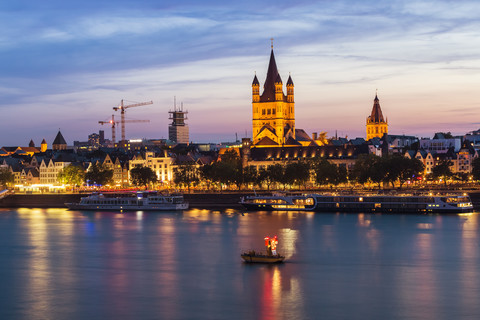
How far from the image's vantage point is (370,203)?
85.1 metres

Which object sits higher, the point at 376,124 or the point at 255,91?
the point at 255,91

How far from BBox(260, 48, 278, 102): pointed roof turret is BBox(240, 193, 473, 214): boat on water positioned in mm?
71685

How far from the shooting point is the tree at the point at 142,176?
127975 mm

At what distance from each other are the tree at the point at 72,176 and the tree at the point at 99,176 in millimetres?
1360

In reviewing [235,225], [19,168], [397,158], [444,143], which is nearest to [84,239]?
[235,225]

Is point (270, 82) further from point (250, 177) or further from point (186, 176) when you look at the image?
point (250, 177)

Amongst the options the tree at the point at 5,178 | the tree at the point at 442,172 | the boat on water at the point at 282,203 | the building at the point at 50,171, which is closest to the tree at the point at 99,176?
the building at the point at 50,171

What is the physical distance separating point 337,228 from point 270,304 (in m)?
30.8

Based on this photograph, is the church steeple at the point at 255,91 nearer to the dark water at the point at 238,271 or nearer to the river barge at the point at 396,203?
the river barge at the point at 396,203

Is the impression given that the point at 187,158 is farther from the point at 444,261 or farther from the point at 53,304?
the point at 53,304

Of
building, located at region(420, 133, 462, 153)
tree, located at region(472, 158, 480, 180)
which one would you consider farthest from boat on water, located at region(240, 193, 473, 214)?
building, located at region(420, 133, 462, 153)

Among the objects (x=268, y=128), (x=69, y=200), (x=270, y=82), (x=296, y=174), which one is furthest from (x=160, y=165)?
(x=69, y=200)

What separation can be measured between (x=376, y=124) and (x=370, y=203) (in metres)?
113

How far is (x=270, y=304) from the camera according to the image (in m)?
37.5
